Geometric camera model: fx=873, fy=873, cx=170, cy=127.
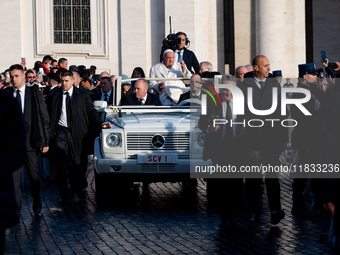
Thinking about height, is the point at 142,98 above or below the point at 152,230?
above

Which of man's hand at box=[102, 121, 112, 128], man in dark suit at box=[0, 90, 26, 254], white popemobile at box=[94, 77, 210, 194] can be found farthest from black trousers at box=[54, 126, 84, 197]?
man in dark suit at box=[0, 90, 26, 254]

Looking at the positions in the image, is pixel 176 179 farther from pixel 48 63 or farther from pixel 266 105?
pixel 48 63

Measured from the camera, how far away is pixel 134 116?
12672 mm

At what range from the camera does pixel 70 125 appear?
1229cm

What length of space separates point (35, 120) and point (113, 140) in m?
1.33

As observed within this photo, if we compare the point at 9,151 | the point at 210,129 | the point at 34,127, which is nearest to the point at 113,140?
the point at 34,127

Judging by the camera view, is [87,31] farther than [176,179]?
Yes

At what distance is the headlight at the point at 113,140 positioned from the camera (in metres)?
11.9

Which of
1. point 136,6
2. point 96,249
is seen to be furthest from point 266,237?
point 136,6

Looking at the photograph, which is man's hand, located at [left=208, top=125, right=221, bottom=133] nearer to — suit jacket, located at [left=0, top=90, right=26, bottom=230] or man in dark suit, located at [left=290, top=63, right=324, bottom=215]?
man in dark suit, located at [left=290, top=63, right=324, bottom=215]

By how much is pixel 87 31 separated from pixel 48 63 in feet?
16.2

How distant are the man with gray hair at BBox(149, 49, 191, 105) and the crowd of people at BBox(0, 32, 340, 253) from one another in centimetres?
2

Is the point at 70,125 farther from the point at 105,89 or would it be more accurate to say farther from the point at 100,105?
the point at 105,89

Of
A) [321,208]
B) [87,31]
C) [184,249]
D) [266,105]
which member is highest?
[87,31]
